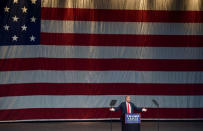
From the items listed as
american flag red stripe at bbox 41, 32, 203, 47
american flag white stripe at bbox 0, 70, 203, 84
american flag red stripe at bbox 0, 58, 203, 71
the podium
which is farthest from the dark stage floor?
the podium

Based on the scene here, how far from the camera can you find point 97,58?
1509 cm

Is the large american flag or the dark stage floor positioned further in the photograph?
the large american flag

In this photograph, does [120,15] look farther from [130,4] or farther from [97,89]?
[97,89]

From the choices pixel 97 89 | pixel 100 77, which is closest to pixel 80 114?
pixel 97 89

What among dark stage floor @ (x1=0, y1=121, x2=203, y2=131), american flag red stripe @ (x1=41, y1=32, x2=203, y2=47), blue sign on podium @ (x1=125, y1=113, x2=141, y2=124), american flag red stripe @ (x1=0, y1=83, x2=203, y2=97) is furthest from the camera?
american flag red stripe @ (x1=41, y1=32, x2=203, y2=47)

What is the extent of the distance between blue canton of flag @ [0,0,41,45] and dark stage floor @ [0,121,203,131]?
3104 millimetres

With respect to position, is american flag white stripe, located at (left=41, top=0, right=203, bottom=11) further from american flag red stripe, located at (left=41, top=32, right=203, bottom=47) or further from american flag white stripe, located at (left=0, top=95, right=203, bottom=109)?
american flag white stripe, located at (left=0, top=95, right=203, bottom=109)

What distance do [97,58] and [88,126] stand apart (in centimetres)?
264

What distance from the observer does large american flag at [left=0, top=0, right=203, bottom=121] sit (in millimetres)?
14844

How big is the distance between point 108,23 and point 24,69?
12.0 feet

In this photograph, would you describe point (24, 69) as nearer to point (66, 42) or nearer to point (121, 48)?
point (66, 42)

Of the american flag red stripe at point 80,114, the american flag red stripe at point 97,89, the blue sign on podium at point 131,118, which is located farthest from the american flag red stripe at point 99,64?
the blue sign on podium at point 131,118

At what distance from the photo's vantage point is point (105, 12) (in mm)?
15148

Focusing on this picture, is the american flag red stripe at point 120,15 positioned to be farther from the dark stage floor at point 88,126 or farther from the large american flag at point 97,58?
the dark stage floor at point 88,126
